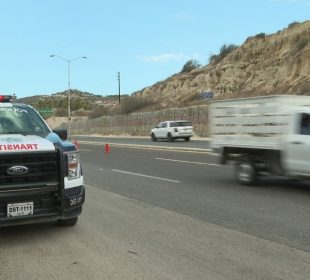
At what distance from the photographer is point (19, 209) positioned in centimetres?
728

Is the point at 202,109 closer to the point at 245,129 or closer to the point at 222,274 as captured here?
the point at 245,129

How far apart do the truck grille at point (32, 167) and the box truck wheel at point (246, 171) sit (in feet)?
22.8

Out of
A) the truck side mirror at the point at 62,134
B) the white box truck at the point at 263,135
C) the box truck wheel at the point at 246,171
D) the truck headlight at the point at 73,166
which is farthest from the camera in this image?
the box truck wheel at the point at 246,171

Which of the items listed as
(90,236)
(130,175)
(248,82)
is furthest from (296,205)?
(248,82)

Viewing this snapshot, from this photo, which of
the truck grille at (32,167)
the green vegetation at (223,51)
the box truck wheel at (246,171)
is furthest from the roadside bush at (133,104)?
the truck grille at (32,167)

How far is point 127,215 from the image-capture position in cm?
961

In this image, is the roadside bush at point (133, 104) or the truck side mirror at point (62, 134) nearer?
the truck side mirror at point (62, 134)

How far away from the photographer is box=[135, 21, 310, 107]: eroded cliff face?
59197 millimetres

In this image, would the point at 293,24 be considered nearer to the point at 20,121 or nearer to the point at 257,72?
the point at 257,72

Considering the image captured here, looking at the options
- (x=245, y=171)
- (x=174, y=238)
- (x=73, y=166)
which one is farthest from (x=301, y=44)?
(x=73, y=166)

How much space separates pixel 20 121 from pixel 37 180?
5.95 ft

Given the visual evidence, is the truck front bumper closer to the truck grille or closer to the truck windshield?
the truck grille

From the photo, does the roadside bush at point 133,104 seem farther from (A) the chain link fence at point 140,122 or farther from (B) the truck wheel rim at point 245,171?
(B) the truck wheel rim at point 245,171

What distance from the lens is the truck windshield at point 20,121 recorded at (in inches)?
338
